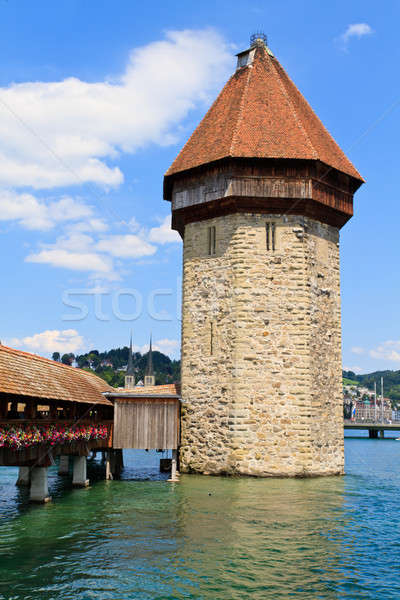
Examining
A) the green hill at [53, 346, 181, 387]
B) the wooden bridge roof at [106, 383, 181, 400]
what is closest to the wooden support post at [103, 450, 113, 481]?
the wooden bridge roof at [106, 383, 181, 400]

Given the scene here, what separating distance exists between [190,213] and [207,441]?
25.8 ft

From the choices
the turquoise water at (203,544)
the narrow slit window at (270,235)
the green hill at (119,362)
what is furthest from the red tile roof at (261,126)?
the green hill at (119,362)

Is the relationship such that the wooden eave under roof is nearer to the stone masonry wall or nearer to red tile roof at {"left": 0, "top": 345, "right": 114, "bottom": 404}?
the stone masonry wall

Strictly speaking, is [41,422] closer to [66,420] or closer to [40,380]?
[40,380]

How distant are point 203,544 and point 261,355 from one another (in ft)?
30.4

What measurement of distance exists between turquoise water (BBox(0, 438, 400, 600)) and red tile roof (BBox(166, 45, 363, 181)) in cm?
1077

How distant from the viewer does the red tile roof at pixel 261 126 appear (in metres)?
20.0

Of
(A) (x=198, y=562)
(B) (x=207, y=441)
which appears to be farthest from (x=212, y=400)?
(A) (x=198, y=562)

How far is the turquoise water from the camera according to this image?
26.1ft

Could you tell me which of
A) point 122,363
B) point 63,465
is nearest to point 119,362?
point 122,363

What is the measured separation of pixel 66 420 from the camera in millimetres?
15375

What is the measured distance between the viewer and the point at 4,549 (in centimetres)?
952

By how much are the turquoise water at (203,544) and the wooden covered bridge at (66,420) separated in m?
1.22

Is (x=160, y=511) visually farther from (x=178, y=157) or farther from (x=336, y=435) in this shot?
(x=178, y=157)
